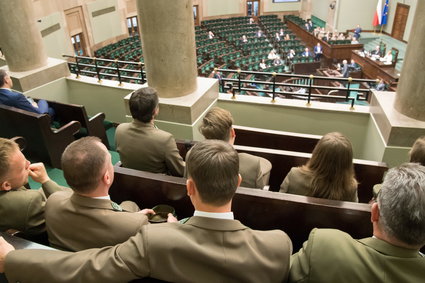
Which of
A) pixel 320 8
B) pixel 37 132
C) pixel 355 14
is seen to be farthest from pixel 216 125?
pixel 320 8

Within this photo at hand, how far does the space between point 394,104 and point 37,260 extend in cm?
347

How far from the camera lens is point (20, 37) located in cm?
495

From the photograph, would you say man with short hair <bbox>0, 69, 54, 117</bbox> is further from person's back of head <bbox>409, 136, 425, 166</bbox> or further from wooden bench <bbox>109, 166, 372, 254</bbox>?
person's back of head <bbox>409, 136, 425, 166</bbox>

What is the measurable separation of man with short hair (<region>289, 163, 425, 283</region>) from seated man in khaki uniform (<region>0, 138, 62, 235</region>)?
143 cm

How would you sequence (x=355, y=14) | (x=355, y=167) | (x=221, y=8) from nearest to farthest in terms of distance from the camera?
(x=355, y=167)
(x=355, y=14)
(x=221, y=8)

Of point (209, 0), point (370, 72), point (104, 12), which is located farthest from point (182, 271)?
point (209, 0)

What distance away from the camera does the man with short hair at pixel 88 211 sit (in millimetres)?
1572

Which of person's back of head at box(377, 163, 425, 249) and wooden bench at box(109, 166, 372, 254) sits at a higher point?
person's back of head at box(377, 163, 425, 249)

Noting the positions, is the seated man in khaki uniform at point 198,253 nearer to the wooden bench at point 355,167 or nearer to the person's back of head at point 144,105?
the person's back of head at point 144,105

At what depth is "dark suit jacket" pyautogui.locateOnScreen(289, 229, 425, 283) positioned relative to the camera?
1224mm

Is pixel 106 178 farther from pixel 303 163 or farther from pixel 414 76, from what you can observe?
pixel 414 76

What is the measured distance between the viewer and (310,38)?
17219mm

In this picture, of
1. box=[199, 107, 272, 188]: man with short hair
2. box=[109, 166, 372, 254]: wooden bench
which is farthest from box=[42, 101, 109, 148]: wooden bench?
box=[199, 107, 272, 188]: man with short hair

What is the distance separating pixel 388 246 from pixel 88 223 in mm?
1296
